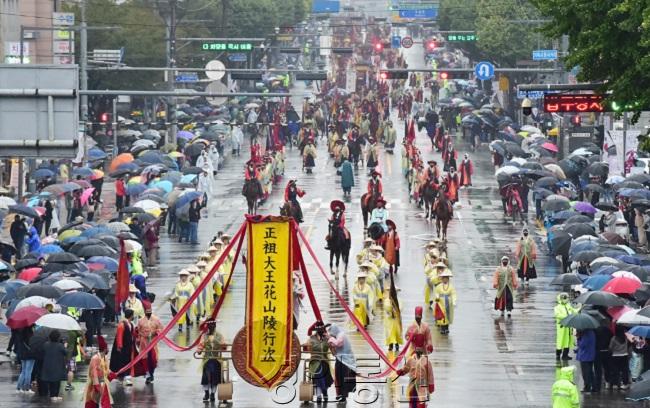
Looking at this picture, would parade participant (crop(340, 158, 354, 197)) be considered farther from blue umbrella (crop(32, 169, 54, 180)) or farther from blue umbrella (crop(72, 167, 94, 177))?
blue umbrella (crop(32, 169, 54, 180))

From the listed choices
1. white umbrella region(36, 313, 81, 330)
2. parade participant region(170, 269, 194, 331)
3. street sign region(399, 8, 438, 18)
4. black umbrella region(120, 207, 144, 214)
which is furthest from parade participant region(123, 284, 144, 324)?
street sign region(399, 8, 438, 18)

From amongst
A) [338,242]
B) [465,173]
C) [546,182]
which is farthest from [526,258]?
[465,173]

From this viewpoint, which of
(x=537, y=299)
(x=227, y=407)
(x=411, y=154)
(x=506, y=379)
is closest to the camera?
(x=227, y=407)

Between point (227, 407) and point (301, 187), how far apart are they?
37.5 metres

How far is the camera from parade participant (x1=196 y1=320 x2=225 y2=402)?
32.7m

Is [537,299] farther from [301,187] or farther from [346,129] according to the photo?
[346,129]

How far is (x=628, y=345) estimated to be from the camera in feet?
113

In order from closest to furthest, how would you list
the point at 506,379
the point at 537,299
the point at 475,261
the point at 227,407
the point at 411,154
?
the point at 227,407, the point at 506,379, the point at 537,299, the point at 475,261, the point at 411,154

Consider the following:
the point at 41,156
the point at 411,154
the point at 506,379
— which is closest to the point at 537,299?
the point at 506,379

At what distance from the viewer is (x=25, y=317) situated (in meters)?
34.5

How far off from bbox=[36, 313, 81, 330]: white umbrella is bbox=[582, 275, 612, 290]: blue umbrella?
31.0 ft

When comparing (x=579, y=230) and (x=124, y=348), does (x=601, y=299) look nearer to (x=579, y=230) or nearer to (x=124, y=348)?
(x=124, y=348)

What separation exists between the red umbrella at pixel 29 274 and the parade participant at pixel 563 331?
10.0 meters

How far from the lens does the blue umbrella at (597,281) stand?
122ft
